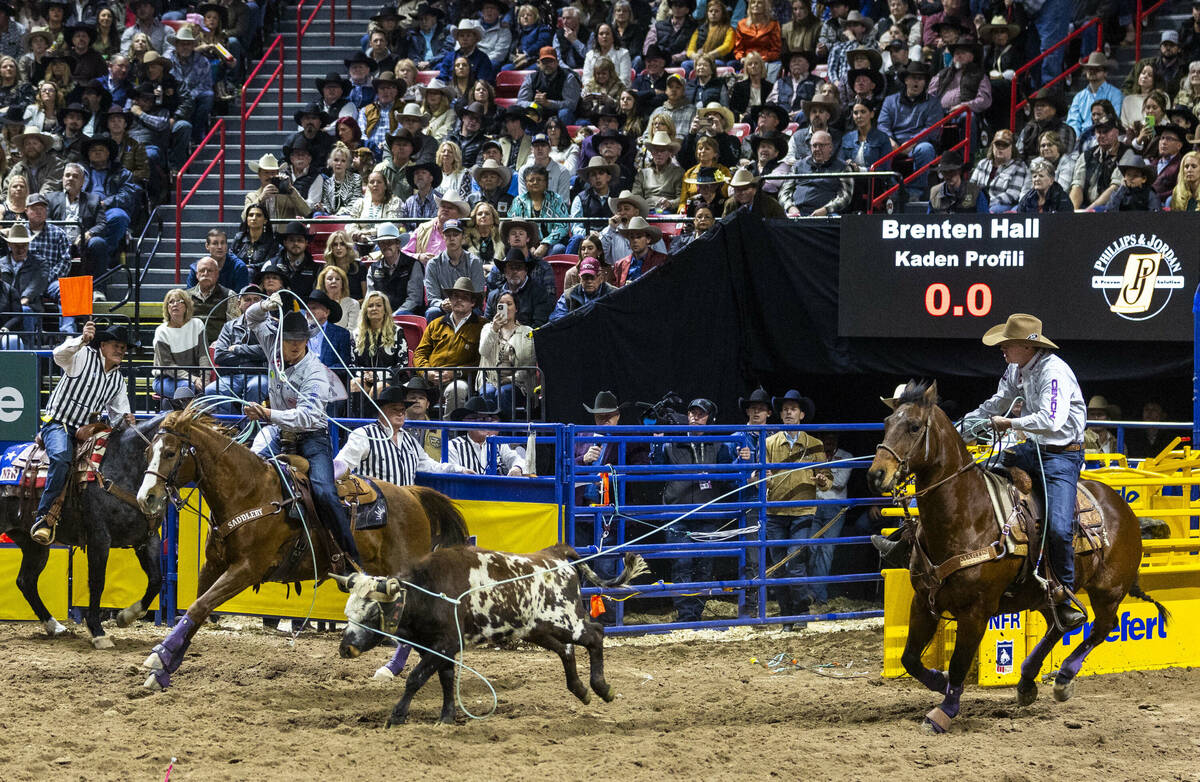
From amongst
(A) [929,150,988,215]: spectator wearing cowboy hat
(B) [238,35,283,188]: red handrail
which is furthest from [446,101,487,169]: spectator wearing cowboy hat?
(A) [929,150,988,215]: spectator wearing cowboy hat

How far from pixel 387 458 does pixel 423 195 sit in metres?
6.29

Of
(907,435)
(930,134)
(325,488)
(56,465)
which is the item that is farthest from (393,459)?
(930,134)

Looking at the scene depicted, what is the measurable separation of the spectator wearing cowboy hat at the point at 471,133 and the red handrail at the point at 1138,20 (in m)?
7.51

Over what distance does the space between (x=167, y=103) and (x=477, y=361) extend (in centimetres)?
908

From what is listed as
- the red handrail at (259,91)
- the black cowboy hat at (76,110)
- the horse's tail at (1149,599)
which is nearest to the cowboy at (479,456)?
the horse's tail at (1149,599)

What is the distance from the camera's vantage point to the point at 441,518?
10.1 metres

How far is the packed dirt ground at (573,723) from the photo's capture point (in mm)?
7363

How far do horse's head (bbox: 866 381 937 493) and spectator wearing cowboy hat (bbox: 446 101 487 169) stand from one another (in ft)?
33.2

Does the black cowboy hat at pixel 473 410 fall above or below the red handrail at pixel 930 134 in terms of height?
below

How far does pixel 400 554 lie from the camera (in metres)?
9.91

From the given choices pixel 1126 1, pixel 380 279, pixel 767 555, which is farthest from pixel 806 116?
pixel 767 555

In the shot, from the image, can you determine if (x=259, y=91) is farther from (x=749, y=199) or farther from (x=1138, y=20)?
(x=1138, y=20)

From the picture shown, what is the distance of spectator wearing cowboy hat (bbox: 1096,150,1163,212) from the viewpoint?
13.0 m

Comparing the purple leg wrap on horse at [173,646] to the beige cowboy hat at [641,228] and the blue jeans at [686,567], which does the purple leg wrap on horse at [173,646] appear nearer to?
the blue jeans at [686,567]
